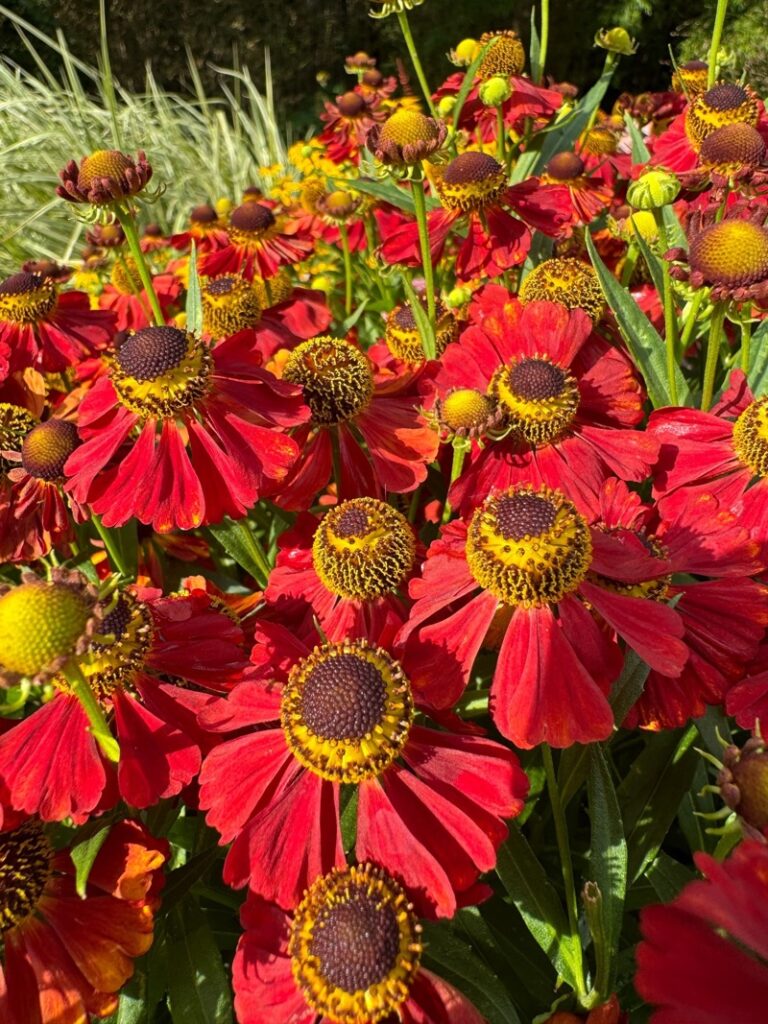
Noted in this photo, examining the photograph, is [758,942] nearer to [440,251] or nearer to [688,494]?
[688,494]

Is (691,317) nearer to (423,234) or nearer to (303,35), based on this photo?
(423,234)

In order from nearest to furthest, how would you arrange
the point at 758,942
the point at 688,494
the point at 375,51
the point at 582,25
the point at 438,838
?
the point at 758,942 → the point at 438,838 → the point at 688,494 → the point at 582,25 → the point at 375,51

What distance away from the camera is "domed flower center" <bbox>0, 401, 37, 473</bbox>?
1299mm

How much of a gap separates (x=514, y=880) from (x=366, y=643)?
297 millimetres

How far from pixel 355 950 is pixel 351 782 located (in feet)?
0.51

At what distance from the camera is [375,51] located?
7633mm

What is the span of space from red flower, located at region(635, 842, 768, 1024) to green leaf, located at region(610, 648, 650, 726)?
31 cm

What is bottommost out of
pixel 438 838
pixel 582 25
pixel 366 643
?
pixel 582 25

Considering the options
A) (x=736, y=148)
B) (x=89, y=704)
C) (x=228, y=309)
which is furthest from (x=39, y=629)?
(x=736, y=148)

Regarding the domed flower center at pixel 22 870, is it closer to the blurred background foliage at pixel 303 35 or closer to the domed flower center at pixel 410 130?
the domed flower center at pixel 410 130

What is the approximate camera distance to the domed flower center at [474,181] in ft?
4.66

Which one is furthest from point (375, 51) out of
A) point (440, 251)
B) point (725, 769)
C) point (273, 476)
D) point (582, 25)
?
point (725, 769)

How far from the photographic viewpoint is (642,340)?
1.20 m

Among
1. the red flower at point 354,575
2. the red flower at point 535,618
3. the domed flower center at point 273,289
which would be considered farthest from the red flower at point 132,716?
the domed flower center at point 273,289
